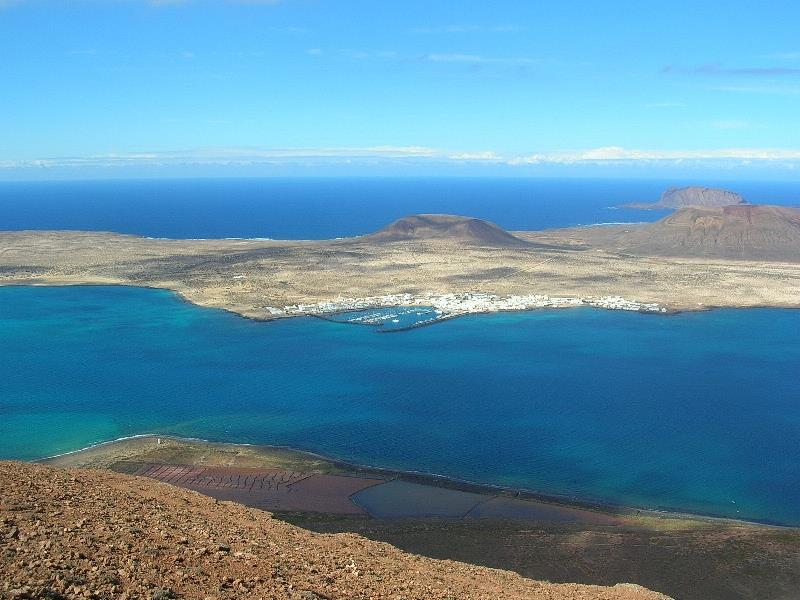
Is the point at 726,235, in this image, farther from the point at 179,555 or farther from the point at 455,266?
the point at 179,555

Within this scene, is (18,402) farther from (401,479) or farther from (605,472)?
(605,472)

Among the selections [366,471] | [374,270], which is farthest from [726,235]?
[366,471]

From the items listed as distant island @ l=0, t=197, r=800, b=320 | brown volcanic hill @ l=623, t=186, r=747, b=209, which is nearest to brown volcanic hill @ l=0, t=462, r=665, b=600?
distant island @ l=0, t=197, r=800, b=320

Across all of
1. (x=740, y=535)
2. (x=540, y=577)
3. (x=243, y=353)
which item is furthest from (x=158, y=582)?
(x=243, y=353)

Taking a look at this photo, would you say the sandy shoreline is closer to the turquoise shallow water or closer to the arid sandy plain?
the arid sandy plain

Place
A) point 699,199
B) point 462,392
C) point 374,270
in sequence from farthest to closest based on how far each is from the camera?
point 699,199 < point 374,270 < point 462,392

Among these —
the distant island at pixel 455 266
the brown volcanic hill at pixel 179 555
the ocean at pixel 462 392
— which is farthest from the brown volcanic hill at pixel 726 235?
the brown volcanic hill at pixel 179 555
